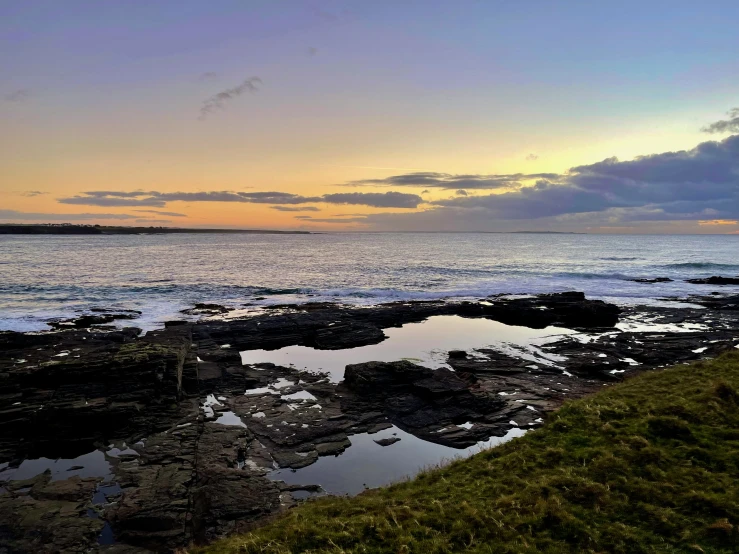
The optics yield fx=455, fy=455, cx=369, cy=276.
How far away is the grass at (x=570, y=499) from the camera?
8.91 metres

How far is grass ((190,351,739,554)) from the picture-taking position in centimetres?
891

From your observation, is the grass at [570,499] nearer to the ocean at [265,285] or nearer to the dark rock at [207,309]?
the ocean at [265,285]

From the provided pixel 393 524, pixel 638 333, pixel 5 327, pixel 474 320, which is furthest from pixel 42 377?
pixel 638 333

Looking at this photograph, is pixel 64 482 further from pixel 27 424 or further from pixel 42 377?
pixel 42 377

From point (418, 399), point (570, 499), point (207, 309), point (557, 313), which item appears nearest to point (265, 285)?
point (207, 309)

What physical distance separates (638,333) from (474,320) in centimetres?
1343

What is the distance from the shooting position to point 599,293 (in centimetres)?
6262

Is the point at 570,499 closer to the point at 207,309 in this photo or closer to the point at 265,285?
the point at 207,309

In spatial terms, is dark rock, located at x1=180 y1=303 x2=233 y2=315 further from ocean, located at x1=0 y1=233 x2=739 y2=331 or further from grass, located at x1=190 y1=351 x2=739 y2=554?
grass, located at x1=190 y1=351 x2=739 y2=554

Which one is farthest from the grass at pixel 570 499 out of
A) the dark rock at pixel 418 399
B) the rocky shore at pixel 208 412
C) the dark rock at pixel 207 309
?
the dark rock at pixel 207 309

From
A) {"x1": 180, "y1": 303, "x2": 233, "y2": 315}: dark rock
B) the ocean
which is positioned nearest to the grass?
the ocean

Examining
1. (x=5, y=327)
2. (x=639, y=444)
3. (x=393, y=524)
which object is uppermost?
(x=639, y=444)

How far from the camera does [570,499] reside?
33.3 feet

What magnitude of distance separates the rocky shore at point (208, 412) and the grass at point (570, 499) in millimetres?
3437
